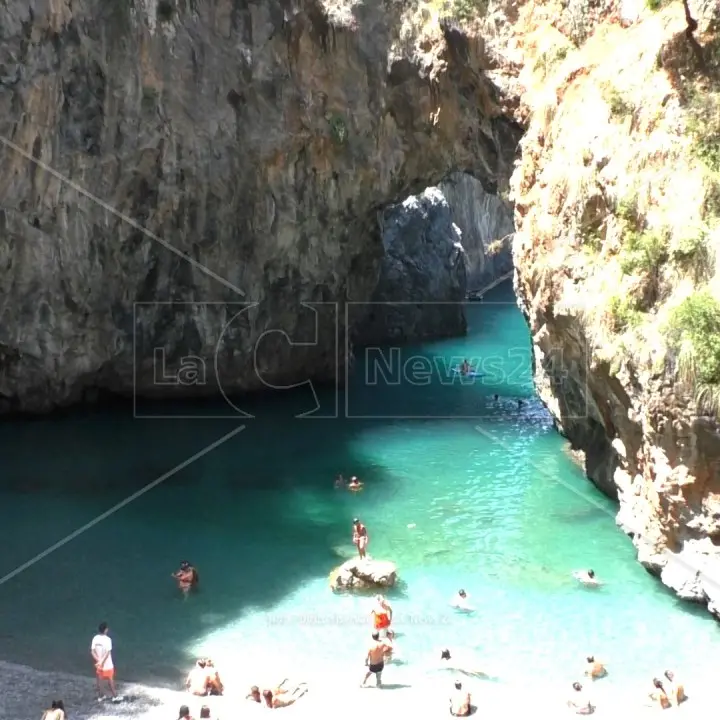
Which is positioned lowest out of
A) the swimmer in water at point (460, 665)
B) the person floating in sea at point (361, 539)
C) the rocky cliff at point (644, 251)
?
the swimmer in water at point (460, 665)

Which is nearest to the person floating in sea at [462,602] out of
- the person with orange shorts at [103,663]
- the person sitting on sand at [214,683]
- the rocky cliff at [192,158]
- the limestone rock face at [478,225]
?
the person sitting on sand at [214,683]

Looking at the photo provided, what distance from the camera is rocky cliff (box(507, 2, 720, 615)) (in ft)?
46.8

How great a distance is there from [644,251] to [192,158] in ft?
50.5

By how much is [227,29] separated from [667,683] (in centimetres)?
2050

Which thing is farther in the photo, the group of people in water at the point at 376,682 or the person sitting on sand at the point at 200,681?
the person sitting on sand at the point at 200,681

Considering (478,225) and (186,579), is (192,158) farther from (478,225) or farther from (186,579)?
(478,225)

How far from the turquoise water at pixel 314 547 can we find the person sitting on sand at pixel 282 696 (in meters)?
0.90

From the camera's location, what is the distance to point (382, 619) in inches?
557

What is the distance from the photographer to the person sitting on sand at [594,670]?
43.4 ft

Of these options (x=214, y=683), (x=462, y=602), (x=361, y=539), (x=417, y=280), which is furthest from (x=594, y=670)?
(x=417, y=280)

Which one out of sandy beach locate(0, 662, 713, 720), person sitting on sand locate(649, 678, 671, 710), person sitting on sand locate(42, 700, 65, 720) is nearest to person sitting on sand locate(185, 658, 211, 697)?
sandy beach locate(0, 662, 713, 720)

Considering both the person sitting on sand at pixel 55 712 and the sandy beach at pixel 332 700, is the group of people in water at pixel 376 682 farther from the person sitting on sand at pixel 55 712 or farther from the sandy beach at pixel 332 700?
the sandy beach at pixel 332 700

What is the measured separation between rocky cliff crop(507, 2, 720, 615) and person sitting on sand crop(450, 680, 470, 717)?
16.6 feet

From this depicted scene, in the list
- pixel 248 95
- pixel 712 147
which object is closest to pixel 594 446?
pixel 712 147
